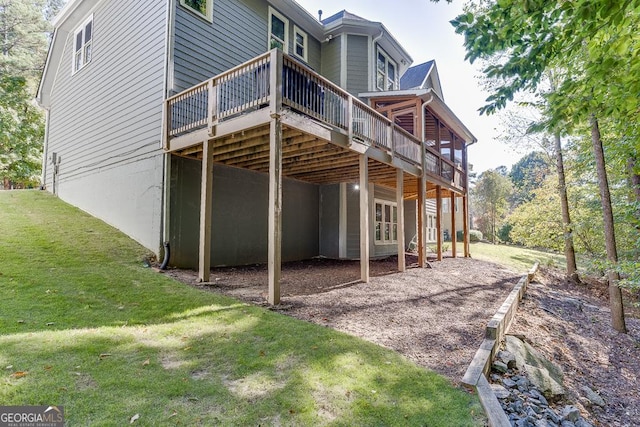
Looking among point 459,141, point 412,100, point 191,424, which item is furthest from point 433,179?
point 191,424

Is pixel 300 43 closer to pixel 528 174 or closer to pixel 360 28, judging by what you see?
pixel 360 28

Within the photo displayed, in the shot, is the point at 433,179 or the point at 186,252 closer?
the point at 186,252

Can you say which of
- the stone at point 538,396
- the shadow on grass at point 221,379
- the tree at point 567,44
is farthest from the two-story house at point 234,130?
the stone at point 538,396

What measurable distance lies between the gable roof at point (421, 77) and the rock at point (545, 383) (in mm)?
13107

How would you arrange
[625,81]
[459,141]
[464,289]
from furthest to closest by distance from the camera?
[459,141]
[464,289]
[625,81]

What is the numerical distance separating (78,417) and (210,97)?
5851 mm

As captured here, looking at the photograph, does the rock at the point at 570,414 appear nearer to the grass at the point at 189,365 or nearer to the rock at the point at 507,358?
the rock at the point at 507,358

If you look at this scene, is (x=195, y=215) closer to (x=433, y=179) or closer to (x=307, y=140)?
(x=307, y=140)

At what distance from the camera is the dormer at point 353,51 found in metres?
12.4

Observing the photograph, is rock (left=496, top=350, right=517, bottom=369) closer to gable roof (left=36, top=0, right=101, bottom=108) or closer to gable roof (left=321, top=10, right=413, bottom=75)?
gable roof (left=321, top=10, right=413, bottom=75)

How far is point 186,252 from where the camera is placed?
8.08 metres

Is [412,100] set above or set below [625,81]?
above

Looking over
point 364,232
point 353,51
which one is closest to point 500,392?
point 364,232

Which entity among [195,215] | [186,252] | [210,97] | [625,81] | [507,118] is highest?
[507,118]
